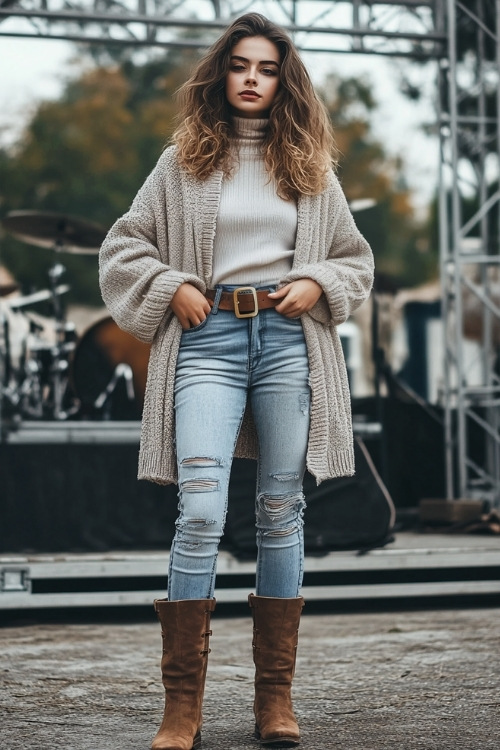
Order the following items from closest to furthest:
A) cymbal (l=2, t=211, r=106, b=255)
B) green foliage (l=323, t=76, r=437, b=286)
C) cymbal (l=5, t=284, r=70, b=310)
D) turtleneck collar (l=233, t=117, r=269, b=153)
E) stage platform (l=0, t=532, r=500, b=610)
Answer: turtleneck collar (l=233, t=117, r=269, b=153) → stage platform (l=0, t=532, r=500, b=610) → cymbal (l=2, t=211, r=106, b=255) → cymbal (l=5, t=284, r=70, b=310) → green foliage (l=323, t=76, r=437, b=286)

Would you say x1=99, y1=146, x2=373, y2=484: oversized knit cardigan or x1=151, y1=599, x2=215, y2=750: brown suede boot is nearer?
x1=151, y1=599, x2=215, y2=750: brown suede boot

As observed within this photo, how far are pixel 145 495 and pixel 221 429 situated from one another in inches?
105

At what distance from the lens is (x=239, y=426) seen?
94.7 inches

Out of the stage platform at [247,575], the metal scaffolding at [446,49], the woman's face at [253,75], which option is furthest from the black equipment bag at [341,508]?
the woman's face at [253,75]

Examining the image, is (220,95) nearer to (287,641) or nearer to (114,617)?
(287,641)

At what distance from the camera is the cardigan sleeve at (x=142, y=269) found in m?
2.38

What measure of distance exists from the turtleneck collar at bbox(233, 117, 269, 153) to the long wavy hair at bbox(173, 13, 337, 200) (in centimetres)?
2

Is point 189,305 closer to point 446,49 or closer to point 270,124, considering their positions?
point 270,124

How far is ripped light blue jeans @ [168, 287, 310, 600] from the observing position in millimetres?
2307

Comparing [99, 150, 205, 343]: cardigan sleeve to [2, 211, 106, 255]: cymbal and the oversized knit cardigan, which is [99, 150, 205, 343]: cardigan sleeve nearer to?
the oversized knit cardigan

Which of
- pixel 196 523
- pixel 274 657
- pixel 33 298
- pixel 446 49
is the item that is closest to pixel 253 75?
pixel 196 523

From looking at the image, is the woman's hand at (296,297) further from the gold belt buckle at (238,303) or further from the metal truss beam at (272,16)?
the metal truss beam at (272,16)

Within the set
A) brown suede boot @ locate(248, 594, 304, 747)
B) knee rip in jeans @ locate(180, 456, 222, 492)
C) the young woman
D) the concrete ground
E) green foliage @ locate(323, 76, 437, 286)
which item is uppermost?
green foliage @ locate(323, 76, 437, 286)

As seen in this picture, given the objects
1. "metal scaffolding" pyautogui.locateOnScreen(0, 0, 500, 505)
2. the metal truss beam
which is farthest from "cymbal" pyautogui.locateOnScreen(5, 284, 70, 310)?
the metal truss beam
